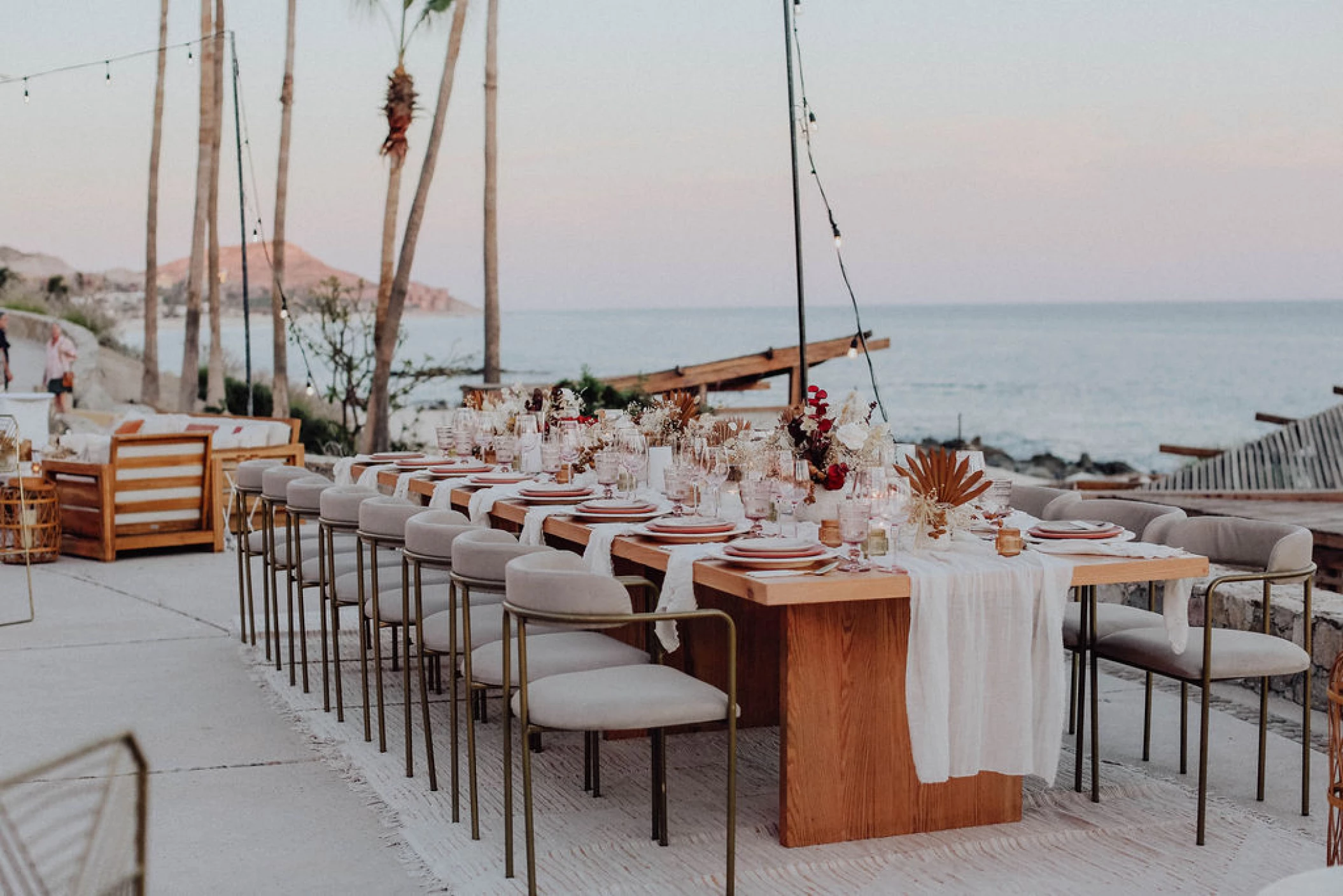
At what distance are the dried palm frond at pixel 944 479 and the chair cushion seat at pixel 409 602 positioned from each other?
1.70 metres

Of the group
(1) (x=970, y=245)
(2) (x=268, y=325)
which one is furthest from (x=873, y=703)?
(2) (x=268, y=325)

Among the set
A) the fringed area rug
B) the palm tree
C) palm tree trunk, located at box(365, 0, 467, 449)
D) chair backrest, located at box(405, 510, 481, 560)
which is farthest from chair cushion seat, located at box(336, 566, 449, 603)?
the palm tree

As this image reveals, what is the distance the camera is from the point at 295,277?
2545cm

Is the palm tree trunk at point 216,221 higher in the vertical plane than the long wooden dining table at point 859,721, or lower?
higher

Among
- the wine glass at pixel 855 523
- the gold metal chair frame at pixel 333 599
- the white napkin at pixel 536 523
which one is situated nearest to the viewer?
the wine glass at pixel 855 523

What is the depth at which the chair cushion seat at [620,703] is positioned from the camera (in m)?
3.42

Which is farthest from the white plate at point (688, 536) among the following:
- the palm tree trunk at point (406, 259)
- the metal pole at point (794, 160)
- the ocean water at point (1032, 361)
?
the ocean water at point (1032, 361)

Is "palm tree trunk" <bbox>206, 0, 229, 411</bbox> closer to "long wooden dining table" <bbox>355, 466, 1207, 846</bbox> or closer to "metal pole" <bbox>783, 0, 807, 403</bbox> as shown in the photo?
"metal pole" <bbox>783, 0, 807, 403</bbox>

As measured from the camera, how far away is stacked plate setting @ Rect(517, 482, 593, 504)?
5188 millimetres

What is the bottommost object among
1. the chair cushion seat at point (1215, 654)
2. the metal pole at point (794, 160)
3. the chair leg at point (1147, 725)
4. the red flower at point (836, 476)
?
the chair leg at point (1147, 725)

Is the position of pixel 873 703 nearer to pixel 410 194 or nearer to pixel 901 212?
pixel 410 194

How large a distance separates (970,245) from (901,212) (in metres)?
4.97

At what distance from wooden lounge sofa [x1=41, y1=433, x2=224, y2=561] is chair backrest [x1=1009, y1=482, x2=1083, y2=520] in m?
6.16

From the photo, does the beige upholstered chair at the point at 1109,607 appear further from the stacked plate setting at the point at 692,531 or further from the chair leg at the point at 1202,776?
the stacked plate setting at the point at 692,531
